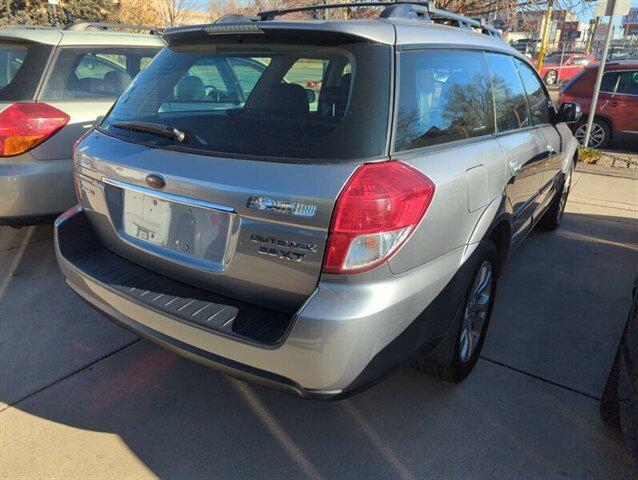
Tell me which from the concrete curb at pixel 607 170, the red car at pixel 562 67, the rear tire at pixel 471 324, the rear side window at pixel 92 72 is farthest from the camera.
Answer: the red car at pixel 562 67

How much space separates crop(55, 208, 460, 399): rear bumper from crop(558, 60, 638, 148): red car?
8.95 metres

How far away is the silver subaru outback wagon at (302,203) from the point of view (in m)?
1.79

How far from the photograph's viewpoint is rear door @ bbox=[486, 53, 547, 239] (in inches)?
114

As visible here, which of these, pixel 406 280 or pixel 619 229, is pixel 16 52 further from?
pixel 619 229

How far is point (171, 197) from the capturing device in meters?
2.05

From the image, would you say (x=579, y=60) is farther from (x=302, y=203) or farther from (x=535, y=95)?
(x=302, y=203)

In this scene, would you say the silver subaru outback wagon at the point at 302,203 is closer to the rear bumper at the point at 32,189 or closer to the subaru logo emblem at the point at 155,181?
the subaru logo emblem at the point at 155,181

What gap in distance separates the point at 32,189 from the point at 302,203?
2879mm

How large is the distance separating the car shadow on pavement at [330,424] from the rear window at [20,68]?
2.12 metres

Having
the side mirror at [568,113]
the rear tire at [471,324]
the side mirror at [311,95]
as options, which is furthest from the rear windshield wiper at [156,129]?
the side mirror at [568,113]

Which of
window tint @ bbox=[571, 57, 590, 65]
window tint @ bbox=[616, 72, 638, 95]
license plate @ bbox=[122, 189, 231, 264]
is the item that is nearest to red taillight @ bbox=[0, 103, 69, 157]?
license plate @ bbox=[122, 189, 231, 264]

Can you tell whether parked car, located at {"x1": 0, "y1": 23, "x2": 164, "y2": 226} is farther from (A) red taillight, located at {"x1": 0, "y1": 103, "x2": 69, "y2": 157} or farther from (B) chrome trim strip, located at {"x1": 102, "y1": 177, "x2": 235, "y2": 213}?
(B) chrome trim strip, located at {"x1": 102, "y1": 177, "x2": 235, "y2": 213}

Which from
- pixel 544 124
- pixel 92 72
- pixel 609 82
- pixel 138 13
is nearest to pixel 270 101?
pixel 544 124

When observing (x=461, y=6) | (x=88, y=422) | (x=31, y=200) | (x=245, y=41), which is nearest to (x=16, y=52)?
(x=31, y=200)
